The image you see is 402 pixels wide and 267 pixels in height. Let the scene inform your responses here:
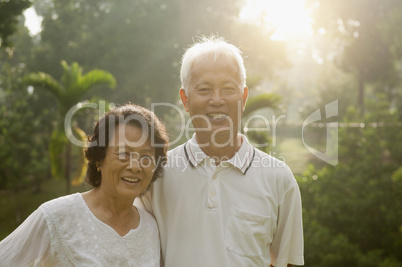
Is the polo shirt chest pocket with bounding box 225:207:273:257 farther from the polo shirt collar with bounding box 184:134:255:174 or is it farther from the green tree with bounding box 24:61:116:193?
the green tree with bounding box 24:61:116:193

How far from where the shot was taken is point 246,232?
244 cm

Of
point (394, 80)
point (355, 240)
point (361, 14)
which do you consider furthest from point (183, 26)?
point (355, 240)

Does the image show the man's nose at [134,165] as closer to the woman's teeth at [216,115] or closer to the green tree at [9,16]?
the woman's teeth at [216,115]

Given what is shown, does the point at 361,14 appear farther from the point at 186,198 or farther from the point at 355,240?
the point at 186,198

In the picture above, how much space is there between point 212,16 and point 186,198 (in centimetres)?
2053

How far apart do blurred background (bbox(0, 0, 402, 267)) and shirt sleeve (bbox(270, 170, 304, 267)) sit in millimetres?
3204

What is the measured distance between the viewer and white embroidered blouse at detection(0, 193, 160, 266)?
6.72 feet

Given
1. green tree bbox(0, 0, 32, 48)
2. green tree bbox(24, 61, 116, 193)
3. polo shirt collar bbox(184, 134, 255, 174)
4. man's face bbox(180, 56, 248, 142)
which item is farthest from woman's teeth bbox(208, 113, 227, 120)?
green tree bbox(24, 61, 116, 193)

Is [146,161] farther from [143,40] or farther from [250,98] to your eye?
[143,40]

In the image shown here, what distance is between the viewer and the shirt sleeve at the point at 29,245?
2029 mm

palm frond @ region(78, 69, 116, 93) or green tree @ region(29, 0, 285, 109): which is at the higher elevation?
green tree @ region(29, 0, 285, 109)

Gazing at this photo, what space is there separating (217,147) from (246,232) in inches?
23.8

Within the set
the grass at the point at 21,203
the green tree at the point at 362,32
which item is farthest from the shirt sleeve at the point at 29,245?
the green tree at the point at 362,32

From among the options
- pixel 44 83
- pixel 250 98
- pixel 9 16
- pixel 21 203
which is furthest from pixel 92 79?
pixel 21 203
